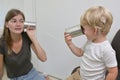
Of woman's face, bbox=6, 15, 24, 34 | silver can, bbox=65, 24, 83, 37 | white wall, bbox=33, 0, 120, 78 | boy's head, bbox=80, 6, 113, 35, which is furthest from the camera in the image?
white wall, bbox=33, 0, 120, 78

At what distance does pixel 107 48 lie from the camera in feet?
4.17

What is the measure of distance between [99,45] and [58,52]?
38.0 inches

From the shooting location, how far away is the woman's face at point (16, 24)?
1637mm

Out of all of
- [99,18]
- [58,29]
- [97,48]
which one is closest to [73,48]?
[97,48]

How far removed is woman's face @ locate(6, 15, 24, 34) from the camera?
A: 1.64 m

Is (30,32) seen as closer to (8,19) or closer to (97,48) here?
(8,19)

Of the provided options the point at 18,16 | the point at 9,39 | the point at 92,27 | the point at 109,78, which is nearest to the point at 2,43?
the point at 9,39

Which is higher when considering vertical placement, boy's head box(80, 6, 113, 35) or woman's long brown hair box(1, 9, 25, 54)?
boy's head box(80, 6, 113, 35)

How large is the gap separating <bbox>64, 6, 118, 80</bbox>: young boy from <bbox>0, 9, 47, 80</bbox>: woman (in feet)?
1.58

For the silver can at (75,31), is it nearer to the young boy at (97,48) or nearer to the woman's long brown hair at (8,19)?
the young boy at (97,48)

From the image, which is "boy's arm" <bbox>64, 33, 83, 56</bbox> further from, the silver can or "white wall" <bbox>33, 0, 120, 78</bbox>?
"white wall" <bbox>33, 0, 120, 78</bbox>

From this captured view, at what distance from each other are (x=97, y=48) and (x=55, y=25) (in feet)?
3.05

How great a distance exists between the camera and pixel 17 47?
1696 millimetres

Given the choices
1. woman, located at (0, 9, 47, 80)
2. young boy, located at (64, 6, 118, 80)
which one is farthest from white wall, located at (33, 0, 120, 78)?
young boy, located at (64, 6, 118, 80)
